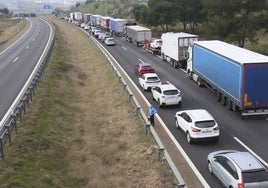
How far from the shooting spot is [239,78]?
26500mm

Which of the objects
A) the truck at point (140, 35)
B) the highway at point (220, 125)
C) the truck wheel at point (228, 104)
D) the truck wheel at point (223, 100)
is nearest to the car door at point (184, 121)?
the highway at point (220, 125)

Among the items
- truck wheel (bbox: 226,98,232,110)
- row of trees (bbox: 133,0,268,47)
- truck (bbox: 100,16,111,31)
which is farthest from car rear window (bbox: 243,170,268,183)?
truck (bbox: 100,16,111,31)

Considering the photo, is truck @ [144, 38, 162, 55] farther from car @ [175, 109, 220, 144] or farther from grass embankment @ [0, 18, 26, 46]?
grass embankment @ [0, 18, 26, 46]

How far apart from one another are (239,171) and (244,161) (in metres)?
0.69

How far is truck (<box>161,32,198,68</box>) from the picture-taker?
4622 cm

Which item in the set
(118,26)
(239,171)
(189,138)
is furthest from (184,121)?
(118,26)

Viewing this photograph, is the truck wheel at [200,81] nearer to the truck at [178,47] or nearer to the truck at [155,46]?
the truck at [178,47]

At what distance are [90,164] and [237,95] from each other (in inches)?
421

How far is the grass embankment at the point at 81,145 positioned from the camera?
60.2ft

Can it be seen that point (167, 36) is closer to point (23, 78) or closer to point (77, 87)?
point (77, 87)

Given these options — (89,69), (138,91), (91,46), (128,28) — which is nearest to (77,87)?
(138,91)

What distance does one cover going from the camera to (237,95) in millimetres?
26891

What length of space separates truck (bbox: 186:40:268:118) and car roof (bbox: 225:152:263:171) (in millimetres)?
9952

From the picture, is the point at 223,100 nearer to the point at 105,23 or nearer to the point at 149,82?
the point at 149,82
